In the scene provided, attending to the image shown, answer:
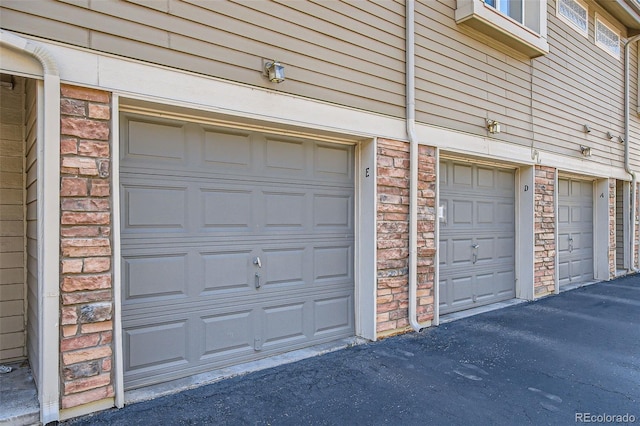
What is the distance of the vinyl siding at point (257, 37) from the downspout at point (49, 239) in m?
0.32

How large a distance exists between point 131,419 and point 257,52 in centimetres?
288

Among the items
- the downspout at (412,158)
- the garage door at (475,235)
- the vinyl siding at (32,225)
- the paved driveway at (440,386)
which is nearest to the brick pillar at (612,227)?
the garage door at (475,235)

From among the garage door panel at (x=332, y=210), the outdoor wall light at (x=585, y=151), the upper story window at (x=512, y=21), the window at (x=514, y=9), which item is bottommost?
the garage door panel at (x=332, y=210)

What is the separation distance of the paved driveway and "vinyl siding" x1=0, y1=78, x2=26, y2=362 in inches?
51.1

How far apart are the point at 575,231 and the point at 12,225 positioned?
28.3ft

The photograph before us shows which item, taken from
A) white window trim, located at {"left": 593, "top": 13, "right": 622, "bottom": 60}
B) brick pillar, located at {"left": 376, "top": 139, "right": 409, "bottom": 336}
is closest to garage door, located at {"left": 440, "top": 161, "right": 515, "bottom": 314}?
brick pillar, located at {"left": 376, "top": 139, "right": 409, "bottom": 336}

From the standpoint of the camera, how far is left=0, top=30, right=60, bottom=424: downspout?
2.41 meters

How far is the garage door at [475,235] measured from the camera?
5254mm

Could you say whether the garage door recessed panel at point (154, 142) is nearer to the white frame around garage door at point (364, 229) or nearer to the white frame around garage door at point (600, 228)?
the white frame around garage door at point (364, 229)

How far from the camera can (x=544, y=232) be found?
6.31 metres

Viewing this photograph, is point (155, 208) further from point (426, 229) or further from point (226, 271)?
point (426, 229)

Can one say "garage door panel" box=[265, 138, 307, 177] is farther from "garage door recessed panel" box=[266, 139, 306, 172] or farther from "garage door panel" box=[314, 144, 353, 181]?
"garage door panel" box=[314, 144, 353, 181]

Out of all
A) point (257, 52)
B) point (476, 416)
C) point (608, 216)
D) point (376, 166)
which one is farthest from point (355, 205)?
point (608, 216)

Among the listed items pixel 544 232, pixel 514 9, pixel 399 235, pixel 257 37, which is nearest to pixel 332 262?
pixel 399 235
